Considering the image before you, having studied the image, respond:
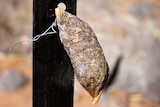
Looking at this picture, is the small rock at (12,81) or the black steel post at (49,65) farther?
the small rock at (12,81)

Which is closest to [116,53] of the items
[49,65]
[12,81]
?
[12,81]

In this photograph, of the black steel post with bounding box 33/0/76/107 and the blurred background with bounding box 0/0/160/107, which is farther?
the blurred background with bounding box 0/0/160/107

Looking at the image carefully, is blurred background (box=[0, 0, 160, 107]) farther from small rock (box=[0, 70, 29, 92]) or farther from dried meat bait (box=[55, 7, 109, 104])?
dried meat bait (box=[55, 7, 109, 104])

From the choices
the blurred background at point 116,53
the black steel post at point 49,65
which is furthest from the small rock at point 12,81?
the black steel post at point 49,65

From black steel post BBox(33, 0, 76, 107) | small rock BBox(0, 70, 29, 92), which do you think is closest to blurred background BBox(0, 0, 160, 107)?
small rock BBox(0, 70, 29, 92)

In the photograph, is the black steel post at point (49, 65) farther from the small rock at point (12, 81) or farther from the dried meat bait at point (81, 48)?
the small rock at point (12, 81)

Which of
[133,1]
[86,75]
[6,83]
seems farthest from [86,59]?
[133,1]
